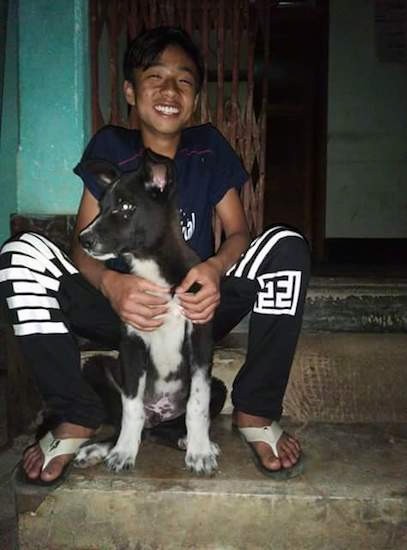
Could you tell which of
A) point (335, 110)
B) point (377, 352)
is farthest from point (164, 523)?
point (335, 110)

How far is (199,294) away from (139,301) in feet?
0.72

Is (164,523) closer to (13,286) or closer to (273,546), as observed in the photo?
(273,546)

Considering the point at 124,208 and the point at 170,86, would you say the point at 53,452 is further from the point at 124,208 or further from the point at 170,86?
the point at 170,86

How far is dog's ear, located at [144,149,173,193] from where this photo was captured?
1.87 metres

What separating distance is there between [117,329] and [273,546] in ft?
3.43

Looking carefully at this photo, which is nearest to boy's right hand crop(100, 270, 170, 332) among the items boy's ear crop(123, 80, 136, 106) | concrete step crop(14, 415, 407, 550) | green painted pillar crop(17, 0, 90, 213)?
concrete step crop(14, 415, 407, 550)

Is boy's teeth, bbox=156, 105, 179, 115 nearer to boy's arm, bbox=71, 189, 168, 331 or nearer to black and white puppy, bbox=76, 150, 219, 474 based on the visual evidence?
black and white puppy, bbox=76, 150, 219, 474

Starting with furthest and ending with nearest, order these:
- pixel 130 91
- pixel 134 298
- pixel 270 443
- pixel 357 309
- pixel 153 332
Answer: pixel 357 309
pixel 130 91
pixel 270 443
pixel 153 332
pixel 134 298

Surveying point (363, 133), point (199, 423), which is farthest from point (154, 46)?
point (363, 133)

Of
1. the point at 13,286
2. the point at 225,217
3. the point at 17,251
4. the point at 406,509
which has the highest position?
the point at 225,217

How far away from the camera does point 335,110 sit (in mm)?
5992

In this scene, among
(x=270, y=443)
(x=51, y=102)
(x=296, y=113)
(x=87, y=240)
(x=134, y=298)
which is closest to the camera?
(x=87, y=240)

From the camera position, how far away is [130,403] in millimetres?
2125

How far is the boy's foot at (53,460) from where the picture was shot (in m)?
2.07
